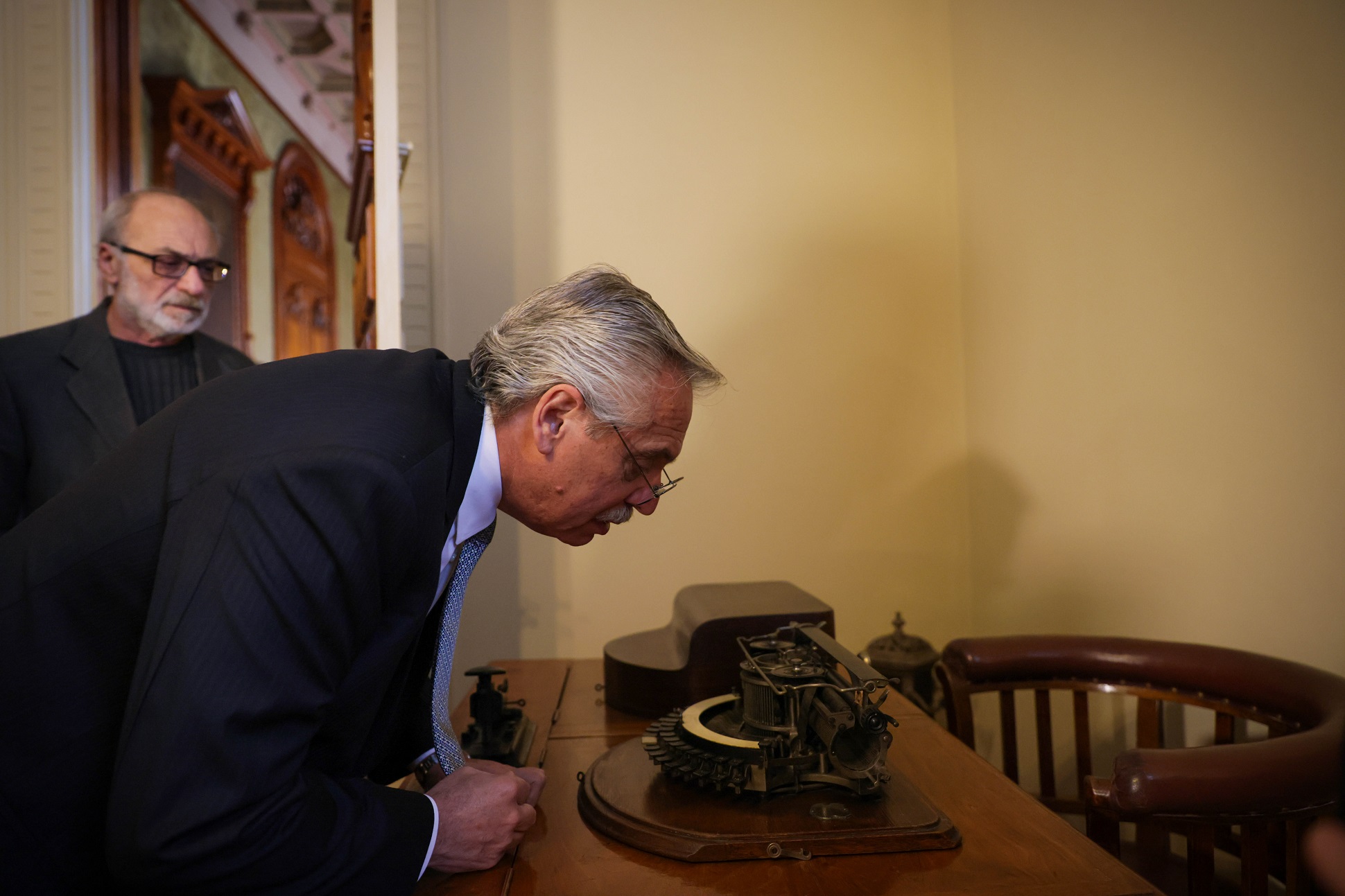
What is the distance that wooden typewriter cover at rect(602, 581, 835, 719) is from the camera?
1716 millimetres

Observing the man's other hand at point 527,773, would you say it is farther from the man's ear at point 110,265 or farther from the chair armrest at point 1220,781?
the man's ear at point 110,265

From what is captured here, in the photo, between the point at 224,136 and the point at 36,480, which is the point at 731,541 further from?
the point at 224,136

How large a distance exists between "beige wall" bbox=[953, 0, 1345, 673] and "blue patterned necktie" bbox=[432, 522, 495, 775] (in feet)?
5.05

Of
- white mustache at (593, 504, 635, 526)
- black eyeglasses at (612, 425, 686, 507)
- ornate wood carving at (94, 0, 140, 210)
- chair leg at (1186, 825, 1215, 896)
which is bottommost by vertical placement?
chair leg at (1186, 825, 1215, 896)

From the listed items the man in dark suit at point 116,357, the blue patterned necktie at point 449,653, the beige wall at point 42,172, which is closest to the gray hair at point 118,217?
the man in dark suit at point 116,357

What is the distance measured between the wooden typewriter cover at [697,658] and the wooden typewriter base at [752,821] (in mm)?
423

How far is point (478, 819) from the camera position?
1.12 meters

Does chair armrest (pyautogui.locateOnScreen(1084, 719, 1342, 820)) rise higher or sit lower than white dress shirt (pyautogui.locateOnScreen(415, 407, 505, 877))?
lower

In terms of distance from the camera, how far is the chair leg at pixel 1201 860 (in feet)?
3.77

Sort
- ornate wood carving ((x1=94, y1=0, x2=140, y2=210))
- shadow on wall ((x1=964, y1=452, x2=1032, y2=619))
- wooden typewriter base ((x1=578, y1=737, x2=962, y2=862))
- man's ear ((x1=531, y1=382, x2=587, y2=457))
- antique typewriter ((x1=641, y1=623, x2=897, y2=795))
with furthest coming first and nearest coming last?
ornate wood carving ((x1=94, y1=0, x2=140, y2=210)) → shadow on wall ((x1=964, y1=452, x2=1032, y2=619)) → man's ear ((x1=531, y1=382, x2=587, y2=457)) → antique typewriter ((x1=641, y1=623, x2=897, y2=795)) → wooden typewriter base ((x1=578, y1=737, x2=962, y2=862))

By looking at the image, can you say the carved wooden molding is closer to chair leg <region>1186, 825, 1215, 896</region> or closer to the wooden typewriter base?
the wooden typewriter base

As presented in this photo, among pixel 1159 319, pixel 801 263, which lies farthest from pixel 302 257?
pixel 1159 319

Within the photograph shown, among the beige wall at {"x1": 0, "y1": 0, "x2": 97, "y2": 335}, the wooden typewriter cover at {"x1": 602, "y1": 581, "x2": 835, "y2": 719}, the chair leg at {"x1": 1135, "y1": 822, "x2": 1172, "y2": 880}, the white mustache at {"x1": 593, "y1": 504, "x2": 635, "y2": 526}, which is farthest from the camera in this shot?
the beige wall at {"x1": 0, "y1": 0, "x2": 97, "y2": 335}

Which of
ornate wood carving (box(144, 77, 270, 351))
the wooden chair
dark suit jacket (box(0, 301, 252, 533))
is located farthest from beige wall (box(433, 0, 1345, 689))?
ornate wood carving (box(144, 77, 270, 351))
